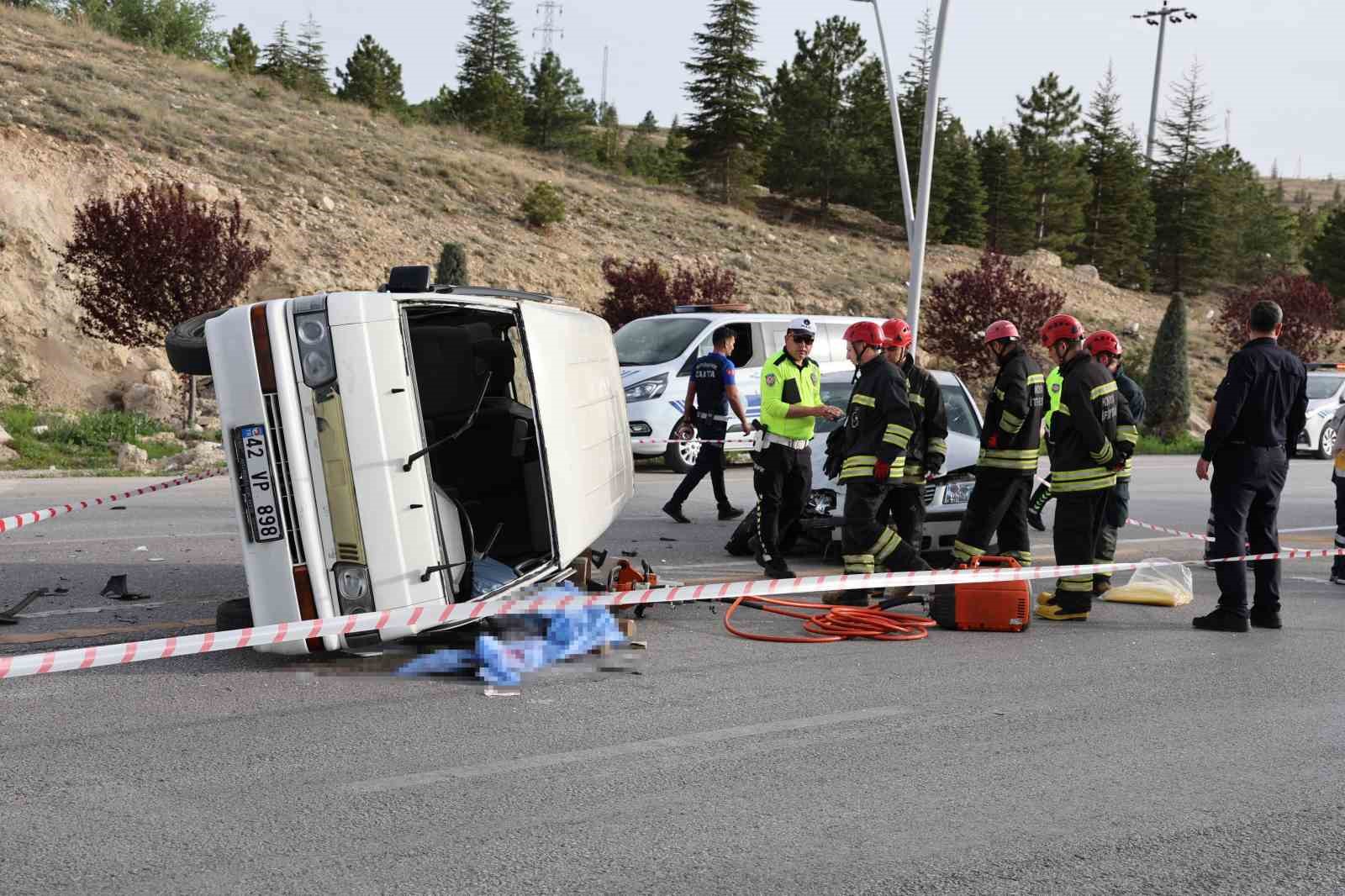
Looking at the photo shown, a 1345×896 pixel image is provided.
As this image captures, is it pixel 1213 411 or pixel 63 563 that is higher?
pixel 1213 411

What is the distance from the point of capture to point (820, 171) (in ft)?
184

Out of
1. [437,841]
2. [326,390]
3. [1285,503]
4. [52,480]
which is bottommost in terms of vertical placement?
[1285,503]

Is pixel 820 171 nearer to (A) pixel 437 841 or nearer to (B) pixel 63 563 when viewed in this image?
(B) pixel 63 563

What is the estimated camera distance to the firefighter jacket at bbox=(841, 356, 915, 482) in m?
7.73

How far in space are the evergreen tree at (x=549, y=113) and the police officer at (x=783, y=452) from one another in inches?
1918

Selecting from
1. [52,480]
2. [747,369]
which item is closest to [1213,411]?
[747,369]

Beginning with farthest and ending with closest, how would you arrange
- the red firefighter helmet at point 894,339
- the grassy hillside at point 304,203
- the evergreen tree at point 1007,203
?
1. the evergreen tree at point 1007,203
2. the grassy hillside at point 304,203
3. the red firefighter helmet at point 894,339

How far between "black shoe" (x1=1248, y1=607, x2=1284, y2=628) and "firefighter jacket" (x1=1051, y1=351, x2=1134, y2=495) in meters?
1.21

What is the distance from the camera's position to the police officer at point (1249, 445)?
761 cm

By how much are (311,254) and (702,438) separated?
18.9 metres

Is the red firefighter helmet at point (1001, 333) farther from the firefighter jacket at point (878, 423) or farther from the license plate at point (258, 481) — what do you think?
the license plate at point (258, 481)

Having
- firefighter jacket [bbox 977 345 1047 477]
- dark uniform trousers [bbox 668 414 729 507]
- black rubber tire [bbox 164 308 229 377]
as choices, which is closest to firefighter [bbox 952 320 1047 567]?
firefighter jacket [bbox 977 345 1047 477]

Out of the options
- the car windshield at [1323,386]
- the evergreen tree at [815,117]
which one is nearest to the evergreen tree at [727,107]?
the evergreen tree at [815,117]

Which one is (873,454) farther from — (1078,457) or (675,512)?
(675,512)
